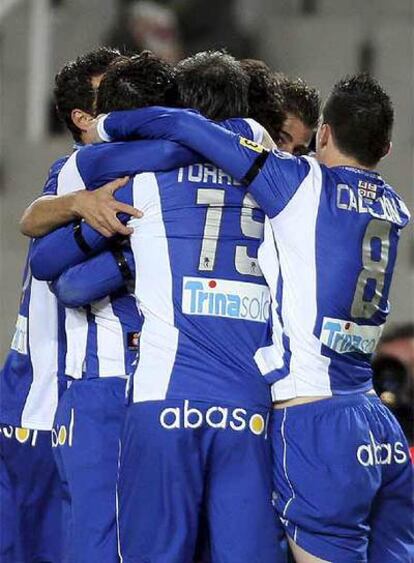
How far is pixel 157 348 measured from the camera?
440cm

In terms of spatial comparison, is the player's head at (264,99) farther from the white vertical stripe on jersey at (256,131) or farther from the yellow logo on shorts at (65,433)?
the yellow logo on shorts at (65,433)

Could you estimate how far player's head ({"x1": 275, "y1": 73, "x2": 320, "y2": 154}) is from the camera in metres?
5.29

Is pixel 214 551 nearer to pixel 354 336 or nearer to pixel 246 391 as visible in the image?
pixel 246 391

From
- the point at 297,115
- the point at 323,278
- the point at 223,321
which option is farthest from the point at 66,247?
the point at 297,115

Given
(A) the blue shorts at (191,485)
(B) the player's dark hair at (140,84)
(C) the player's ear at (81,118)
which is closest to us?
(A) the blue shorts at (191,485)

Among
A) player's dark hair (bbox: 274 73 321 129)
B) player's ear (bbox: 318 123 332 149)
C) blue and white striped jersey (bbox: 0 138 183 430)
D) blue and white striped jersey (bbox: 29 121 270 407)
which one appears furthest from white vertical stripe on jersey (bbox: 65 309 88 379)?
player's dark hair (bbox: 274 73 321 129)

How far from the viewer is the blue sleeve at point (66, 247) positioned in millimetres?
4492

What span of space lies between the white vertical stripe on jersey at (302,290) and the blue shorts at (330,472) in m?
0.07

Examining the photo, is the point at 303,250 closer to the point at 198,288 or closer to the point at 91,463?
the point at 198,288

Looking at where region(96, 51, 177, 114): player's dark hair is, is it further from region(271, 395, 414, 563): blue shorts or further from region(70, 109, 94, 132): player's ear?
region(271, 395, 414, 563): blue shorts

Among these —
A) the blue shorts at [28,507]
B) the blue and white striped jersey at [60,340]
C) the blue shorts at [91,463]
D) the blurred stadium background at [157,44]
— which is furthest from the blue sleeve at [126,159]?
the blurred stadium background at [157,44]

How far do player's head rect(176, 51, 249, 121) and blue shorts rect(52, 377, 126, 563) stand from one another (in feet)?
3.00

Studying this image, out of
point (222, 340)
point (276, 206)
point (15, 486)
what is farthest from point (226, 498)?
point (15, 486)

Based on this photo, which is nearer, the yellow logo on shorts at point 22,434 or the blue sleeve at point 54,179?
the blue sleeve at point 54,179
